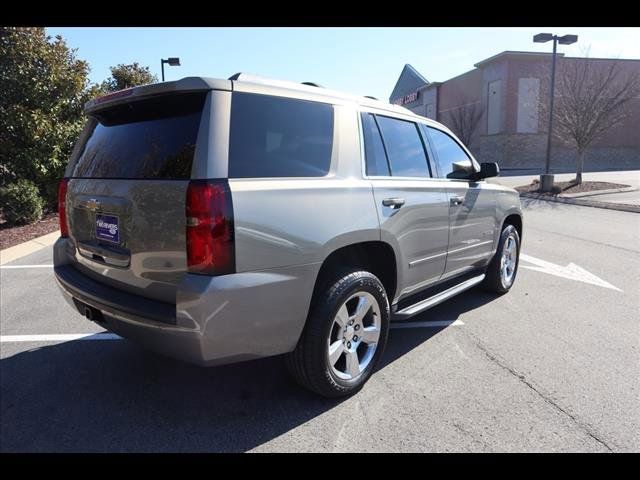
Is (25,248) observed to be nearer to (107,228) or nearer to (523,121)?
(107,228)

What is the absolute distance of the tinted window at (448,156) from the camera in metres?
4.04

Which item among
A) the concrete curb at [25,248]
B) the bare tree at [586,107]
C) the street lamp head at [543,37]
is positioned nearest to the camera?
the concrete curb at [25,248]

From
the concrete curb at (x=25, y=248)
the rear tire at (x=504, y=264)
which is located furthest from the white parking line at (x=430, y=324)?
the concrete curb at (x=25, y=248)

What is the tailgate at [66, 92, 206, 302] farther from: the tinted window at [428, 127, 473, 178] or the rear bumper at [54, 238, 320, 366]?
the tinted window at [428, 127, 473, 178]

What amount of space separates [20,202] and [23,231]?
2.64ft

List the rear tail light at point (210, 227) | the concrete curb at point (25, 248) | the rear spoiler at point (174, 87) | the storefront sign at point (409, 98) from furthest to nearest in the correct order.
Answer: the storefront sign at point (409, 98)
the concrete curb at point (25, 248)
the rear spoiler at point (174, 87)
the rear tail light at point (210, 227)

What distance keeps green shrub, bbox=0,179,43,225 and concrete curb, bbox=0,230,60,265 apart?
4.21ft

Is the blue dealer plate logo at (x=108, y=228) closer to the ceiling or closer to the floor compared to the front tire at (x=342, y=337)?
closer to the ceiling

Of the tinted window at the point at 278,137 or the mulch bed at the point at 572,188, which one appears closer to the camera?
the tinted window at the point at 278,137

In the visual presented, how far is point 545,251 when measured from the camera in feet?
24.7

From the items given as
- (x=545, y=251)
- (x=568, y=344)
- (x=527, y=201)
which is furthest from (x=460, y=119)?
(x=568, y=344)

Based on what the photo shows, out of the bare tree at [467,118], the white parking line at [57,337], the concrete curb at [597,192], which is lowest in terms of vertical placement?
the white parking line at [57,337]

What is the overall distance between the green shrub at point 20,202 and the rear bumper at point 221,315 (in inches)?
342

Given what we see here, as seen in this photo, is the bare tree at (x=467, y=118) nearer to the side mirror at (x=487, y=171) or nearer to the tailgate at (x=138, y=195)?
the side mirror at (x=487, y=171)
